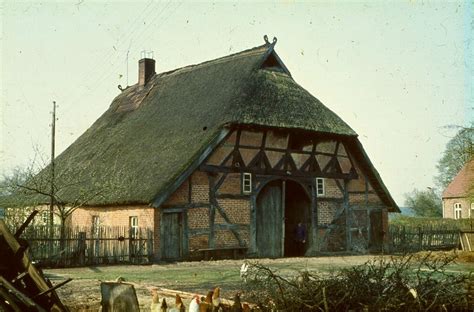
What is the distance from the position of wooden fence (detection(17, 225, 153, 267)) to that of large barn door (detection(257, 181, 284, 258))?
506cm

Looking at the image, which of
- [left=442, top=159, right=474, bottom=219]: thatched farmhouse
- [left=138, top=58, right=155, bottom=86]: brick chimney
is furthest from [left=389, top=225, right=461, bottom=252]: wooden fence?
[left=442, top=159, right=474, bottom=219]: thatched farmhouse

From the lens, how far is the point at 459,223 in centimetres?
3969

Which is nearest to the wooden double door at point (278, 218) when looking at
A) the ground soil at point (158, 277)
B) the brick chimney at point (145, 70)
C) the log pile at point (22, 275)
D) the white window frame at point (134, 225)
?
the ground soil at point (158, 277)

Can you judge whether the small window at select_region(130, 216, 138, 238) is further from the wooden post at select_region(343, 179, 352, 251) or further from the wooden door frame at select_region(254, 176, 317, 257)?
the wooden post at select_region(343, 179, 352, 251)

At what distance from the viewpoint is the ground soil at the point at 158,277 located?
1313cm

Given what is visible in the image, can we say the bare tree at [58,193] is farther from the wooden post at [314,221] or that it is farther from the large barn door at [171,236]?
the wooden post at [314,221]

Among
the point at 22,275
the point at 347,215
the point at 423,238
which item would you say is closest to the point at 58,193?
the point at 347,215

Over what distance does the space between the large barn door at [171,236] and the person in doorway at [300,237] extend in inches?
238

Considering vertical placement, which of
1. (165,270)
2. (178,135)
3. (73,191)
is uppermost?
(178,135)

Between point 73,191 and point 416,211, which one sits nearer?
point 73,191

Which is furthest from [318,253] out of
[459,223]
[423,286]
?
[423,286]

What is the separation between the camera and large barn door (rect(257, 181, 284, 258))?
2664 cm

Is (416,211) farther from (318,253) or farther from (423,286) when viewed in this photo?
(423,286)

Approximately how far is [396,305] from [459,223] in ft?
108
